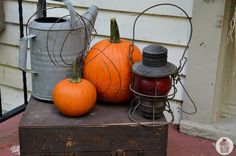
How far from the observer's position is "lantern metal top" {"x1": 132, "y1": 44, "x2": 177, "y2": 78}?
1757mm

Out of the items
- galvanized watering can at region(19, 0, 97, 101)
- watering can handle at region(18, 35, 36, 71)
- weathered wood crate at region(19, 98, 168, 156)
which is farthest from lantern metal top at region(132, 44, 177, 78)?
watering can handle at region(18, 35, 36, 71)

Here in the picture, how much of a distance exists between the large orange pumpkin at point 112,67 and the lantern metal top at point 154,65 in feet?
0.38

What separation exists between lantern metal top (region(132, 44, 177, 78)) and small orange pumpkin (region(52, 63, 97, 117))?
24 cm

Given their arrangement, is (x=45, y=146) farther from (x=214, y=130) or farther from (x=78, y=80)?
(x=214, y=130)

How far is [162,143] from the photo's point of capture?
72.6 inches

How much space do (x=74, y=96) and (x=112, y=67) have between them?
233 millimetres

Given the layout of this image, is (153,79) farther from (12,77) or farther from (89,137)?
(12,77)

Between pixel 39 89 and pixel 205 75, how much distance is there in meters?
0.97

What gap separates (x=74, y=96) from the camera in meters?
1.79

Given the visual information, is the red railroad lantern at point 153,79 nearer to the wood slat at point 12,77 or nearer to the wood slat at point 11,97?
the wood slat at point 12,77

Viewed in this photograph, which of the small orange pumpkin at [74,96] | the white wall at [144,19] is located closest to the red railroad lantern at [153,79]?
the small orange pumpkin at [74,96]

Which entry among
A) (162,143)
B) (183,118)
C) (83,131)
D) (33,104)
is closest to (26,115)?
(33,104)

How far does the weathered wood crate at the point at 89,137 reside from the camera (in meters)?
1.80

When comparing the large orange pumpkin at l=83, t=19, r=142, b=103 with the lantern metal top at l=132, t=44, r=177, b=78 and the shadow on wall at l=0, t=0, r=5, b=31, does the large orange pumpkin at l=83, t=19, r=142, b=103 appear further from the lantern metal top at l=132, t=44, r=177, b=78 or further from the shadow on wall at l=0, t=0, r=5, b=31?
the shadow on wall at l=0, t=0, r=5, b=31
